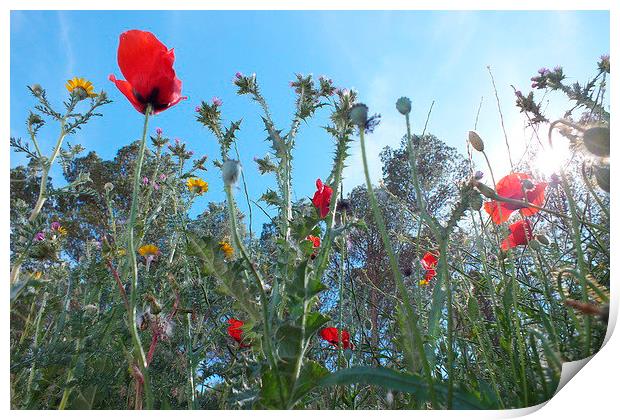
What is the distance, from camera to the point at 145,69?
0.53m

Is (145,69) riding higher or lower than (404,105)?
higher

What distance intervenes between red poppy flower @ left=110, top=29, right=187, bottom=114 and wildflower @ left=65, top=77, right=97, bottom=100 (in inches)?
9.1

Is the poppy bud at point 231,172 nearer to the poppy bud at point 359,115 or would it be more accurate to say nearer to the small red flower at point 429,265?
the poppy bud at point 359,115

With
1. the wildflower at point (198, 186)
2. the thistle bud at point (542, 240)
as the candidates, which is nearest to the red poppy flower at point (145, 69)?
the thistle bud at point (542, 240)

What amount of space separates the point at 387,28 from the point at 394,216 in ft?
4.04

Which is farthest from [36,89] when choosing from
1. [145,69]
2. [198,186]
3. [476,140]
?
[198,186]

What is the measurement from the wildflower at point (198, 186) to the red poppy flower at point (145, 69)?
650 millimetres

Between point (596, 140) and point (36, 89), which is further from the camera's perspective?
point (36, 89)

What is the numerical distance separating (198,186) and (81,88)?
1.53 ft

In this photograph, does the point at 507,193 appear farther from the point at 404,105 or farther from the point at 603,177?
the point at 404,105
